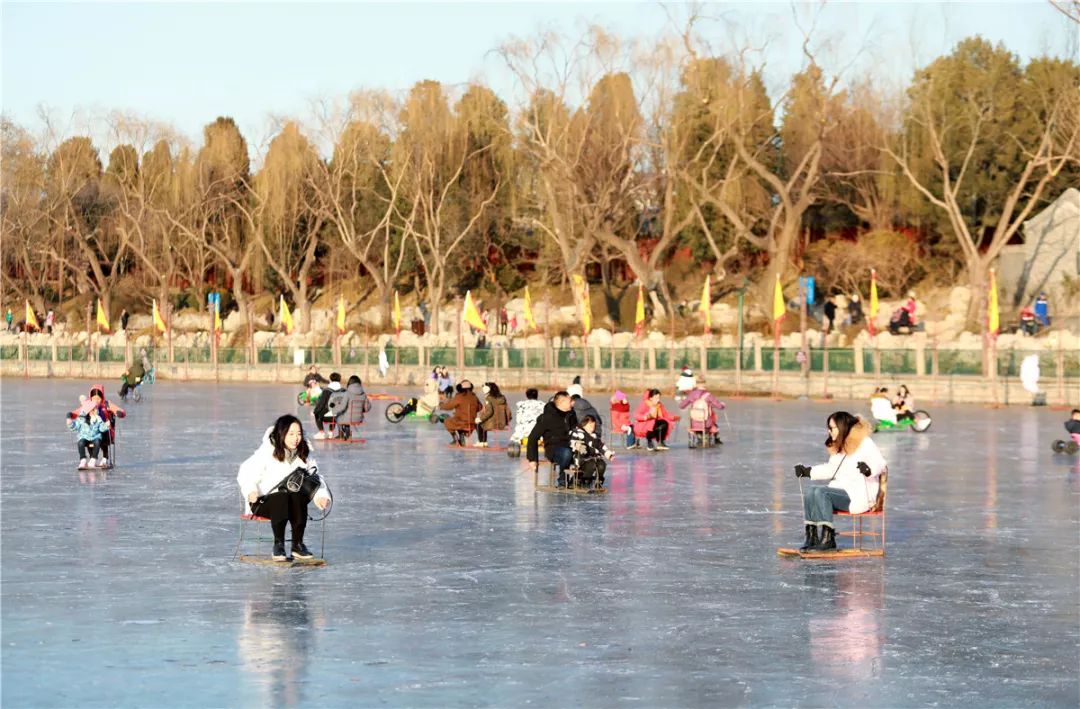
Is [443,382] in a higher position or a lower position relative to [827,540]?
higher

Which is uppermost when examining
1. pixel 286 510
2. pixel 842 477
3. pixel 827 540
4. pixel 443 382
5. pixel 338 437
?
pixel 443 382

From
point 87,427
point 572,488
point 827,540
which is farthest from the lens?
point 87,427

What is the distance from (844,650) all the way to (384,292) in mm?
65606

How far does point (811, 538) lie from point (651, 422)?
38.0 feet

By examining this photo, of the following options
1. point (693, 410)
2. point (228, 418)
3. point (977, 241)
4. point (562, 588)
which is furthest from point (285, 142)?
point (562, 588)

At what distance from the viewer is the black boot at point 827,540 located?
42.2 ft

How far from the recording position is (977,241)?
63.0 metres

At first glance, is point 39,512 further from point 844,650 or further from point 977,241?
point 977,241

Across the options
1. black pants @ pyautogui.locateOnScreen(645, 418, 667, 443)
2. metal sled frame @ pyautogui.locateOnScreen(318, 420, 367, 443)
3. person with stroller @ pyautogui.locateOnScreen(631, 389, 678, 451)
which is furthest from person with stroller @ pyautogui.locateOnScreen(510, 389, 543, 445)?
metal sled frame @ pyautogui.locateOnScreen(318, 420, 367, 443)

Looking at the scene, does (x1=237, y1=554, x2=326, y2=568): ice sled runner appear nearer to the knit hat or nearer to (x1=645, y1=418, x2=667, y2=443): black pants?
the knit hat

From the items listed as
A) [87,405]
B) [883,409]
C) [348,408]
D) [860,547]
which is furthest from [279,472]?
[883,409]

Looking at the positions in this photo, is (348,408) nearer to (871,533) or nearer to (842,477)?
(871,533)

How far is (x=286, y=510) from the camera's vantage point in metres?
12.1

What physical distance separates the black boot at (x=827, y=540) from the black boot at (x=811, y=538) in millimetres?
46
